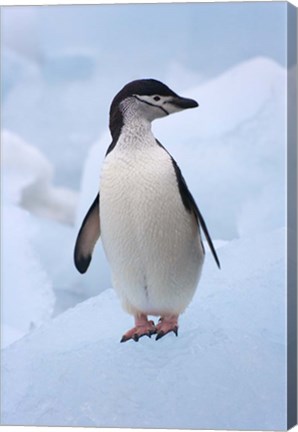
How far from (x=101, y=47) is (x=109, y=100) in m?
0.21

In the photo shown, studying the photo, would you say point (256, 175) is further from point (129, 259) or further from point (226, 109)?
point (129, 259)

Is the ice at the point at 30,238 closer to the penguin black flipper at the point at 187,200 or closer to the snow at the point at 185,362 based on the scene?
the snow at the point at 185,362

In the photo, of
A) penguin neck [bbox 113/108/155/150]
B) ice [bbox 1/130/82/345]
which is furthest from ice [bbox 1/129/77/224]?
penguin neck [bbox 113/108/155/150]

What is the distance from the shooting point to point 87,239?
4074 mm

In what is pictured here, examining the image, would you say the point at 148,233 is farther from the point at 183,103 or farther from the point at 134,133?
the point at 183,103

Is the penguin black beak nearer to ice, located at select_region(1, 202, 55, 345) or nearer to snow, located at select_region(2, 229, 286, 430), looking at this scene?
snow, located at select_region(2, 229, 286, 430)

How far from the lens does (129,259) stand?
3965mm

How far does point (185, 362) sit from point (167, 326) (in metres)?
0.15

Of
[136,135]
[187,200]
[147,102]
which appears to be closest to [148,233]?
[187,200]

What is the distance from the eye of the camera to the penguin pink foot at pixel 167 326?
157 inches

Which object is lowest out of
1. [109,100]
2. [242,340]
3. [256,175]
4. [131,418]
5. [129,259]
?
[131,418]

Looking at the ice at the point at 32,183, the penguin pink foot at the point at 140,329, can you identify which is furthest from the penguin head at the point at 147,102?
the penguin pink foot at the point at 140,329

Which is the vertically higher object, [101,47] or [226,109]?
[101,47]

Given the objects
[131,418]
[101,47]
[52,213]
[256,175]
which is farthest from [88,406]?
[101,47]
